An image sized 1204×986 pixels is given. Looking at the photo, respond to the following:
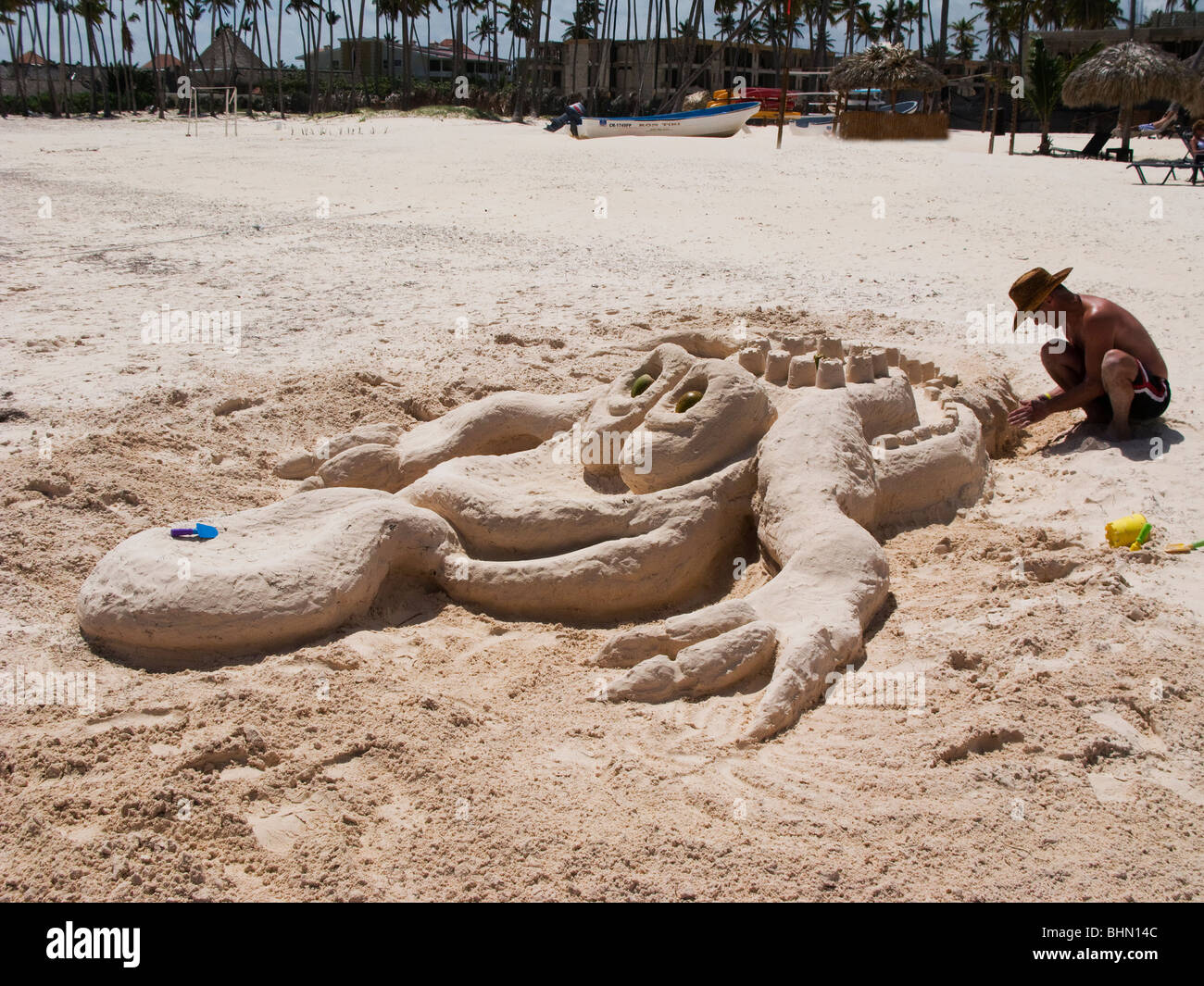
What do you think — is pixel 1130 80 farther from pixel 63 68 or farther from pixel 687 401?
pixel 63 68

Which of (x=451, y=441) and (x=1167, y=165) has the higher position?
(x=1167, y=165)

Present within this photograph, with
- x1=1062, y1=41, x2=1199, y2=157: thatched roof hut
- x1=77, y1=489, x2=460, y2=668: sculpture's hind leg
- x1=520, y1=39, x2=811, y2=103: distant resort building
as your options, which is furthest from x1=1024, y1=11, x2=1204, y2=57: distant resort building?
x1=77, y1=489, x2=460, y2=668: sculpture's hind leg

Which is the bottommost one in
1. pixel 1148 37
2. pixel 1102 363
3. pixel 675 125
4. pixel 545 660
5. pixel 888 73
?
pixel 545 660

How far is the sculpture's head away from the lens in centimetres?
446

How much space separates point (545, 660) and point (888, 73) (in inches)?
835

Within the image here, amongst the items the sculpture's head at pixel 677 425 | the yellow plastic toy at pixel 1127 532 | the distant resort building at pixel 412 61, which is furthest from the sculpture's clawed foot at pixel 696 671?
the distant resort building at pixel 412 61

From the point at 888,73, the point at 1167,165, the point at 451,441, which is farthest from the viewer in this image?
the point at 888,73

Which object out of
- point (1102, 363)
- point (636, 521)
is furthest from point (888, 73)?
point (636, 521)

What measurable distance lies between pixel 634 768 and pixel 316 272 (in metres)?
7.04

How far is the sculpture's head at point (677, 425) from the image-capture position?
14.6 feet

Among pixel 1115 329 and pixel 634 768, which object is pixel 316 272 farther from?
pixel 634 768

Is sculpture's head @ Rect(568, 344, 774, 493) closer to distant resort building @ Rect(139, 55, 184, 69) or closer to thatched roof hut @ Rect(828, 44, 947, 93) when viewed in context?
thatched roof hut @ Rect(828, 44, 947, 93)

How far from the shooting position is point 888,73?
21.8m

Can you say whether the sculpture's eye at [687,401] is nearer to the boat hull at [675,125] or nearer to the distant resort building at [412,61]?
the boat hull at [675,125]
